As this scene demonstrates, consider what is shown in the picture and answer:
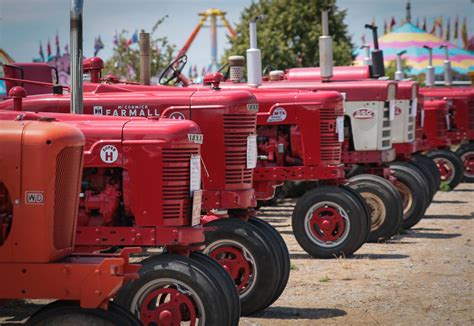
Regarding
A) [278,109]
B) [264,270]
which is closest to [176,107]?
[264,270]

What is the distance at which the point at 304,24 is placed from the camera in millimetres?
31531

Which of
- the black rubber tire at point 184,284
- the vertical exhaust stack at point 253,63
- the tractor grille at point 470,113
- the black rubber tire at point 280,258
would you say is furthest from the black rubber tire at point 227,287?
the tractor grille at point 470,113

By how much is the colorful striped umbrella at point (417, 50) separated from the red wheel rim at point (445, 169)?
22037mm

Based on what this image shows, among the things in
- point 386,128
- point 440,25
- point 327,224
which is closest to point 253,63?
point 386,128

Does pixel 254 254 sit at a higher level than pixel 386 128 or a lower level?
lower

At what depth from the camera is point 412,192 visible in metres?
15.5

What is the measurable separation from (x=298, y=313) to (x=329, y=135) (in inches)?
148

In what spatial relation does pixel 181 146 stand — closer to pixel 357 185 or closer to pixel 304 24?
pixel 357 185

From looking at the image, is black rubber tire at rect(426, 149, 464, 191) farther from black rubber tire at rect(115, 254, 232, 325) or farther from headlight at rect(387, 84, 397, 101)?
black rubber tire at rect(115, 254, 232, 325)

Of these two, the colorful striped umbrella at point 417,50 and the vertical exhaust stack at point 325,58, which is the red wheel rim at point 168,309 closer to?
the vertical exhaust stack at point 325,58

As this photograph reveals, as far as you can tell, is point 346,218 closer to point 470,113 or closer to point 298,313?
point 298,313

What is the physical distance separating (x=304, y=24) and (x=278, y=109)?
64.2 feet

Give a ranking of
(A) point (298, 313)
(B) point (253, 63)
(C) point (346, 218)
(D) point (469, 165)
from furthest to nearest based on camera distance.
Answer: (D) point (469, 165) → (B) point (253, 63) → (C) point (346, 218) → (A) point (298, 313)

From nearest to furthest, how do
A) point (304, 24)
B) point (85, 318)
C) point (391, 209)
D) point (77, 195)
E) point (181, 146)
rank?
point (85, 318)
point (77, 195)
point (181, 146)
point (391, 209)
point (304, 24)
